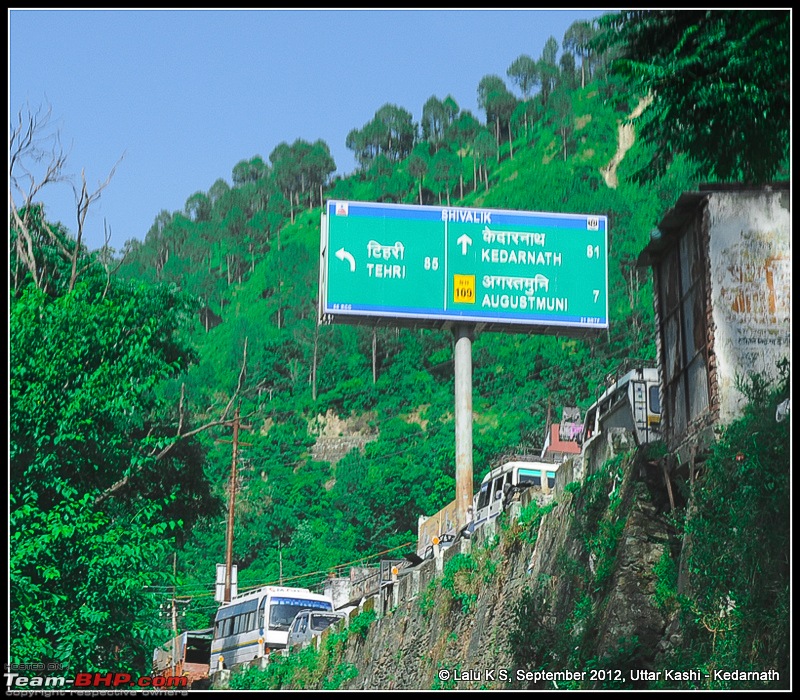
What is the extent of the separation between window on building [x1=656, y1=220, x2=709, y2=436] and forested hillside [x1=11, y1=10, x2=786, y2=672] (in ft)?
5.59

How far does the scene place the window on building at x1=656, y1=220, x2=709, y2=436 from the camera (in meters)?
16.3

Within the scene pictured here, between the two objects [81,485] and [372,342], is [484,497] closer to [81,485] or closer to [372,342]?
[81,485]

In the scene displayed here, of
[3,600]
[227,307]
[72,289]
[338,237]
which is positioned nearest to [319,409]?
[227,307]

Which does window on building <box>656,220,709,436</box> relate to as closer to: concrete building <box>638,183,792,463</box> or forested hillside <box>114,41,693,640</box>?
concrete building <box>638,183,792,463</box>

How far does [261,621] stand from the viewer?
110 feet

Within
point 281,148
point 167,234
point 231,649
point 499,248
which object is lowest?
point 231,649

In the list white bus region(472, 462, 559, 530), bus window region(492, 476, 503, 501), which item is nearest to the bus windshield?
white bus region(472, 462, 559, 530)

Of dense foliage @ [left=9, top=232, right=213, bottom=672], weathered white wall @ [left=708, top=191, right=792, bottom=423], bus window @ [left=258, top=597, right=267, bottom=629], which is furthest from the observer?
bus window @ [left=258, top=597, right=267, bottom=629]

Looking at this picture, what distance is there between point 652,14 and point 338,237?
60.7 feet

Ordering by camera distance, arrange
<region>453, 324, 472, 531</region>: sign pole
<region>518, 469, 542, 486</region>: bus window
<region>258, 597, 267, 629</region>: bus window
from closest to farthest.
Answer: <region>518, 469, 542, 486</region>: bus window, <region>453, 324, 472, 531</region>: sign pole, <region>258, 597, 267, 629</region>: bus window

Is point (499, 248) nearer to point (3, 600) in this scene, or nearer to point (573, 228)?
point (573, 228)

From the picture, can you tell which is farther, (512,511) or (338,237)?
(338,237)

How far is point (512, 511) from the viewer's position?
22.2 meters

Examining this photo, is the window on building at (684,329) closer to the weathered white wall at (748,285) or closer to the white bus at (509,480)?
the weathered white wall at (748,285)
